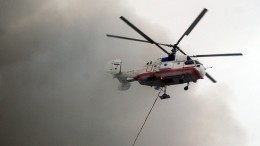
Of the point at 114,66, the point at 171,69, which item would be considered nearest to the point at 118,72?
the point at 114,66

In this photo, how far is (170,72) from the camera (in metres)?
46.3

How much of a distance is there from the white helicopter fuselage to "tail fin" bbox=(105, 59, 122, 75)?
3299mm

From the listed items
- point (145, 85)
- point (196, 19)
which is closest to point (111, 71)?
point (145, 85)

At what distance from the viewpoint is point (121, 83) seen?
53.3 meters

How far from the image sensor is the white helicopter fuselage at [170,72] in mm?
45500

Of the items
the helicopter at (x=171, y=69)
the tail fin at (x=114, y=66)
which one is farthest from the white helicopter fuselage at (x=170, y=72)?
the tail fin at (x=114, y=66)

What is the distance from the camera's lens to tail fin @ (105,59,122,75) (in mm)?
53469

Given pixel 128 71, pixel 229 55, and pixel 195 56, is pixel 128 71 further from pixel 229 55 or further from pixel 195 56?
pixel 229 55

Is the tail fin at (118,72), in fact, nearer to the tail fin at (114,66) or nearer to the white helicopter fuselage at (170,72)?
the tail fin at (114,66)

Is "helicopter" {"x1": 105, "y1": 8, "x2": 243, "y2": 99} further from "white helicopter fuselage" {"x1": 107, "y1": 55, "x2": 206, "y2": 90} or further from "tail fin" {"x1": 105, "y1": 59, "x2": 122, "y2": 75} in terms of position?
"tail fin" {"x1": 105, "y1": 59, "x2": 122, "y2": 75}

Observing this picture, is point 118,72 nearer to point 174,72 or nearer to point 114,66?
point 114,66

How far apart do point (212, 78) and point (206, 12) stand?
36.2ft

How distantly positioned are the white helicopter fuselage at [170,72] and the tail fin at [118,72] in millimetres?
2342

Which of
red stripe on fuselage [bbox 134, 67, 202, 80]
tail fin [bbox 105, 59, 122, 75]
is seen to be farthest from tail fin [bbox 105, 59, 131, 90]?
red stripe on fuselage [bbox 134, 67, 202, 80]
